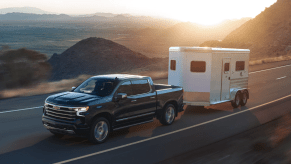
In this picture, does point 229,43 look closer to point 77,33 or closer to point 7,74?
point 77,33

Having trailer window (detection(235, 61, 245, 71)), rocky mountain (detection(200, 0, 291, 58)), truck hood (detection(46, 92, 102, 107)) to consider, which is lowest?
truck hood (detection(46, 92, 102, 107))

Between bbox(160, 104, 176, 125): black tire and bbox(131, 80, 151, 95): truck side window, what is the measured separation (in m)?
1.10

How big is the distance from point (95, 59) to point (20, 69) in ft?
149

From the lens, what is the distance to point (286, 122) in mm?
12211

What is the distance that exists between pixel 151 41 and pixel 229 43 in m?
40.2

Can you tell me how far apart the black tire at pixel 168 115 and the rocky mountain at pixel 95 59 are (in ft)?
162

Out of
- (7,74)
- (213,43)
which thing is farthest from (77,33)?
(7,74)

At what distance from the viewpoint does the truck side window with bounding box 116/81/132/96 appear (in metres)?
9.87

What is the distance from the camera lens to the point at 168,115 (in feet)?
A: 38.1

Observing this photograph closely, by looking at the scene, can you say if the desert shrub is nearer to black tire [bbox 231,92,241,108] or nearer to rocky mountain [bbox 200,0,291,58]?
black tire [bbox 231,92,241,108]

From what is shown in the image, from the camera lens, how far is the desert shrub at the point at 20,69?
75.4 feet

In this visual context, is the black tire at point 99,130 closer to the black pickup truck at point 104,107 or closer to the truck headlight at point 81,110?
the black pickup truck at point 104,107

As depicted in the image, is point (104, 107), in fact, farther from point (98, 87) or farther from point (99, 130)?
point (98, 87)

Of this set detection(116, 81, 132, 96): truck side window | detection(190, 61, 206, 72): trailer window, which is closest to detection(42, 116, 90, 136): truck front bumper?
detection(116, 81, 132, 96): truck side window
